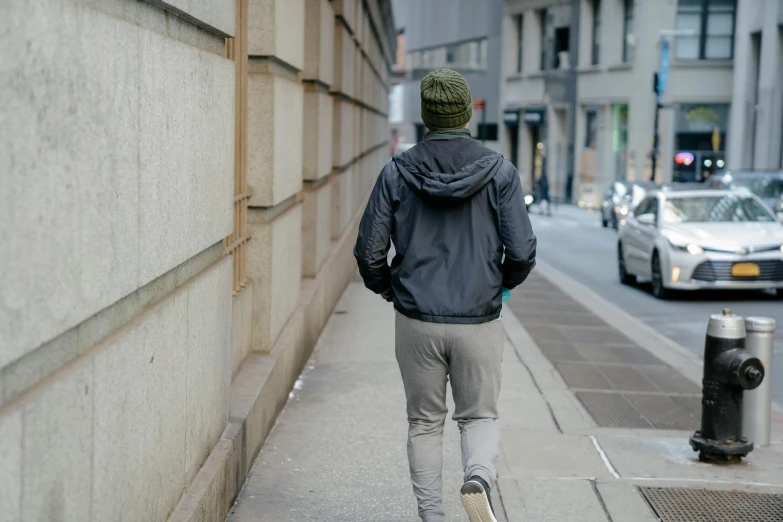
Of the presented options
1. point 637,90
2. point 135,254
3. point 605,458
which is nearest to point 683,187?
point 605,458

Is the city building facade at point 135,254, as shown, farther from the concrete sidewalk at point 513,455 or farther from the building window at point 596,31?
the building window at point 596,31

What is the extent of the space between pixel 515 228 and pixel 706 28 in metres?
43.7

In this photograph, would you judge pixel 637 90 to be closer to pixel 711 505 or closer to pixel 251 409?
pixel 711 505

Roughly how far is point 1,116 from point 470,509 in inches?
104

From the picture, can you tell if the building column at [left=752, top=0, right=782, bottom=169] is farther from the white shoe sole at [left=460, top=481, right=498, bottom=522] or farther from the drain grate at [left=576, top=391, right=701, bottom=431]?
the white shoe sole at [left=460, top=481, right=498, bottom=522]

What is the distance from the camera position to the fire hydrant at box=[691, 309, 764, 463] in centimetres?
640

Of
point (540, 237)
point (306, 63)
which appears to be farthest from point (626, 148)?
point (306, 63)

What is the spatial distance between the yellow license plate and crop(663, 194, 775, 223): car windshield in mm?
1126

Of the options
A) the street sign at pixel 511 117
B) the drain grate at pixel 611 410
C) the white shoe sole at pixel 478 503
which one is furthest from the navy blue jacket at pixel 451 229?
the street sign at pixel 511 117

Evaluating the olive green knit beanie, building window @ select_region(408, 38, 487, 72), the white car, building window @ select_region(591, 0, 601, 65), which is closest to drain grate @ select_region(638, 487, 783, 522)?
the olive green knit beanie

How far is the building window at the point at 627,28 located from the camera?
47.5m

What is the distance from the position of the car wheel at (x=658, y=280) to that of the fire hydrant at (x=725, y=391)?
10.3 metres

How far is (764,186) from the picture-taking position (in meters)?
26.7

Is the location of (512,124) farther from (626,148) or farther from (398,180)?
(398,180)
